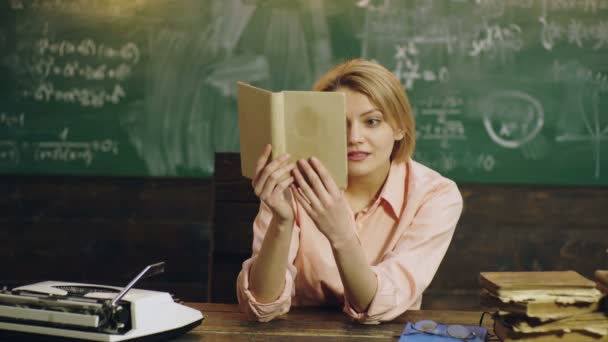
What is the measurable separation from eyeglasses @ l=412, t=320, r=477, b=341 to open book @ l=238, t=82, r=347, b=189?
1.12ft

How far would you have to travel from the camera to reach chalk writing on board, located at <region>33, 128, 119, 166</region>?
148 inches

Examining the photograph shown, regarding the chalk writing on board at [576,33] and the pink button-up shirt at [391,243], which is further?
the chalk writing on board at [576,33]

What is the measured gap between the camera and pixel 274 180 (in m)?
1.54

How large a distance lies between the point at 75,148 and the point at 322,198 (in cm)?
253

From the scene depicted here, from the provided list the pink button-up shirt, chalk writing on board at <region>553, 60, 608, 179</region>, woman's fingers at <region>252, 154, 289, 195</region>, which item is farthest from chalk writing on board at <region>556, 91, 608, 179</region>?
woman's fingers at <region>252, 154, 289, 195</region>

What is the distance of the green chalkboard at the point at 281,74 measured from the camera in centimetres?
368

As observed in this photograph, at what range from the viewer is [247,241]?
88.8 inches

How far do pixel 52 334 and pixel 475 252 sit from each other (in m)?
2.75

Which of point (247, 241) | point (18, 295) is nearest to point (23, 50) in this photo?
point (247, 241)

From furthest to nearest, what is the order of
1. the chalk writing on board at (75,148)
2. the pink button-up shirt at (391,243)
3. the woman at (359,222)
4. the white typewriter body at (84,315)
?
the chalk writing on board at (75,148)
the pink button-up shirt at (391,243)
the woman at (359,222)
the white typewriter body at (84,315)

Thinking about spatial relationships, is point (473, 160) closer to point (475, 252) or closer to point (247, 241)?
point (475, 252)


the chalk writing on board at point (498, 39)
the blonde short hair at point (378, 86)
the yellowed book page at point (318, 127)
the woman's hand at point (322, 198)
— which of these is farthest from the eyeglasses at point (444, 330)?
the chalk writing on board at point (498, 39)

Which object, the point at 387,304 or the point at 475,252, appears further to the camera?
the point at 475,252

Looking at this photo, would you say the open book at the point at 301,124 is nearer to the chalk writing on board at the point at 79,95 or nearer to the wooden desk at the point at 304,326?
the wooden desk at the point at 304,326
